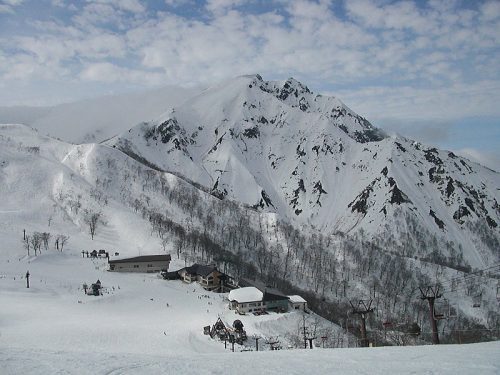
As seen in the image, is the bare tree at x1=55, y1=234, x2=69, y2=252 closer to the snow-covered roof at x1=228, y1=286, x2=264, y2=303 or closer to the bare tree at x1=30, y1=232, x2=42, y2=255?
the bare tree at x1=30, y1=232, x2=42, y2=255

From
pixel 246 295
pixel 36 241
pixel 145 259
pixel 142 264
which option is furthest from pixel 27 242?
pixel 246 295

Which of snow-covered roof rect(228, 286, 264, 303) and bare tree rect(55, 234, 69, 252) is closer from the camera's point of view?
snow-covered roof rect(228, 286, 264, 303)

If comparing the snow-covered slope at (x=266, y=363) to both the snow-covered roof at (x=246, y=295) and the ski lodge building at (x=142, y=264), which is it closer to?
the snow-covered roof at (x=246, y=295)

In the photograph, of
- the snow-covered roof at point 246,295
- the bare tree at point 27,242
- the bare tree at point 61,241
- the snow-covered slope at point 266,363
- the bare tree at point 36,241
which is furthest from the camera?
the bare tree at point 61,241

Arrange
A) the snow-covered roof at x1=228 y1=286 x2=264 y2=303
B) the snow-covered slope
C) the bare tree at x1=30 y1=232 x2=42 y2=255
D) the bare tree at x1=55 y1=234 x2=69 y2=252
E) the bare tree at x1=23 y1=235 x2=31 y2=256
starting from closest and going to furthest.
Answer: the snow-covered slope < the snow-covered roof at x1=228 y1=286 x2=264 y2=303 < the bare tree at x1=23 y1=235 x2=31 y2=256 < the bare tree at x1=30 y1=232 x2=42 y2=255 < the bare tree at x1=55 y1=234 x2=69 y2=252

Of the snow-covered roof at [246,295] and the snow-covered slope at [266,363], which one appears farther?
the snow-covered roof at [246,295]

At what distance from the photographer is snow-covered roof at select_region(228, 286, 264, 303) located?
7212 centimetres

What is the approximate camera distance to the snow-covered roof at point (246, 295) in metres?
72.1

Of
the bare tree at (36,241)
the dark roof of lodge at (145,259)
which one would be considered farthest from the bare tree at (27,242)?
the dark roof of lodge at (145,259)

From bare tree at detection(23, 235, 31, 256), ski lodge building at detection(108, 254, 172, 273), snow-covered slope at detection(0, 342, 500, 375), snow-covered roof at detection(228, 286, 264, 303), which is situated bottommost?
snow-covered roof at detection(228, 286, 264, 303)

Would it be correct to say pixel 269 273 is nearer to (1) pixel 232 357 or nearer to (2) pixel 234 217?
(2) pixel 234 217

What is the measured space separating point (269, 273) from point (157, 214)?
122 feet

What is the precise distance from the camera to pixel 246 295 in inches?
2886

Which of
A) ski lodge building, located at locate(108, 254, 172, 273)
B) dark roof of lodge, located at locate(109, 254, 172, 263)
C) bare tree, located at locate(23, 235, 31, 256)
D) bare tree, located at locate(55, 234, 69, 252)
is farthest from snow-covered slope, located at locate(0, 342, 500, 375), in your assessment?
bare tree, located at locate(55, 234, 69, 252)
